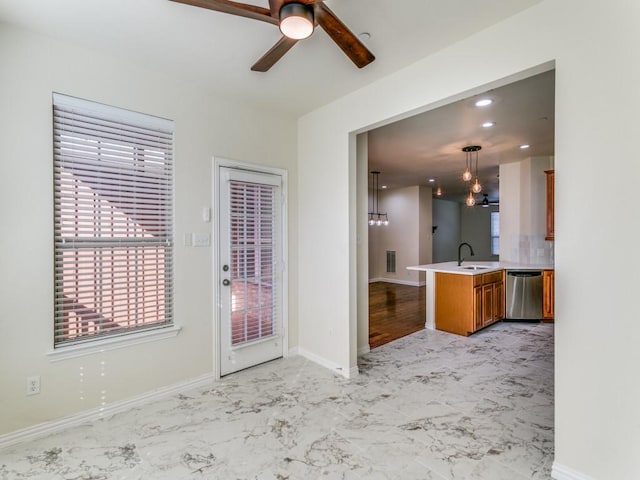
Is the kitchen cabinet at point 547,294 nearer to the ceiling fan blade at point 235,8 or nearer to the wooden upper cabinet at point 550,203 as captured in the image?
the wooden upper cabinet at point 550,203

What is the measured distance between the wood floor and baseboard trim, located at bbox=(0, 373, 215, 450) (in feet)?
7.28

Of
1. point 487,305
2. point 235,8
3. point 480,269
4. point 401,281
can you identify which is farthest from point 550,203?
point 235,8

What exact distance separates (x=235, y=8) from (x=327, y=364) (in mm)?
3205

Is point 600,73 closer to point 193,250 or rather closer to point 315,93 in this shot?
→ point 315,93

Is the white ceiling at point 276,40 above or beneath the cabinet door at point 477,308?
above

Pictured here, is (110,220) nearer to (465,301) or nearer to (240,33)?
(240,33)

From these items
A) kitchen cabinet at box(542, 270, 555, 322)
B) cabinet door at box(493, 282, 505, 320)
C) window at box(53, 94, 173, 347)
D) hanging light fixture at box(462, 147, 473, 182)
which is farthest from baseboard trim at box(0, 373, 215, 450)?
kitchen cabinet at box(542, 270, 555, 322)

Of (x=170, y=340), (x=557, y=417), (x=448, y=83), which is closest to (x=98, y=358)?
(x=170, y=340)

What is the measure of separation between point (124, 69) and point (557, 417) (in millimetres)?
3954

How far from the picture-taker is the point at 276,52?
189cm

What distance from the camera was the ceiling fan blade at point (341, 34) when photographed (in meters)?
1.54

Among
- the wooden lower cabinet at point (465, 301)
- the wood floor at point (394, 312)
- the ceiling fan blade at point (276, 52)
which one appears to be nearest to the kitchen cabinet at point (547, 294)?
the wooden lower cabinet at point (465, 301)

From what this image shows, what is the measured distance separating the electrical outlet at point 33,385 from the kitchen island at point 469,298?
4611mm

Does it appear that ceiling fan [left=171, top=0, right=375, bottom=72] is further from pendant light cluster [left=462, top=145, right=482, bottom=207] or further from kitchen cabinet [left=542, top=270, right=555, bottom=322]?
kitchen cabinet [left=542, top=270, right=555, bottom=322]
